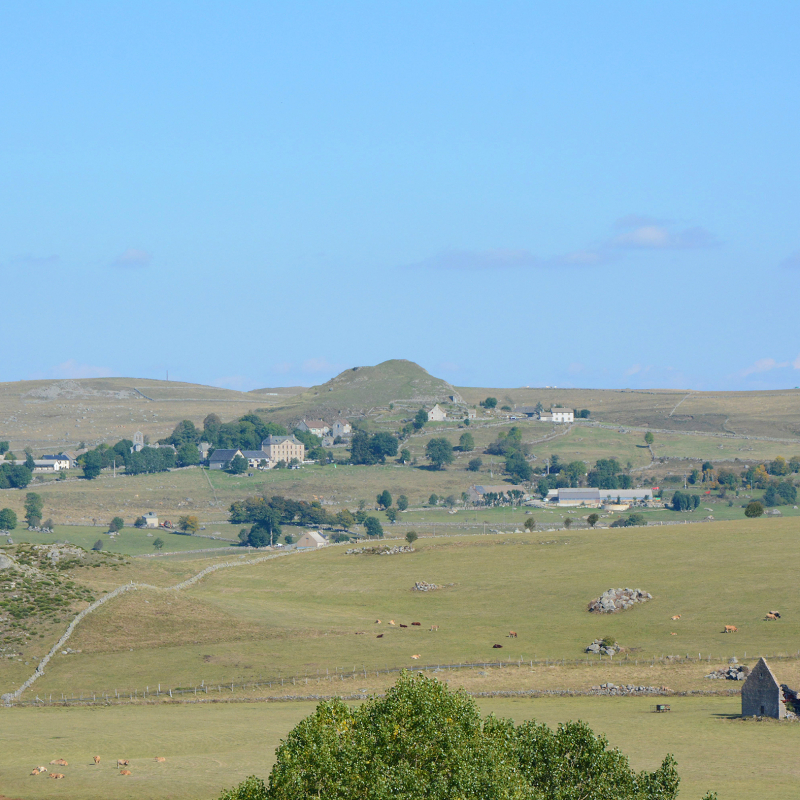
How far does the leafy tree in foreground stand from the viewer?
33.2 metres

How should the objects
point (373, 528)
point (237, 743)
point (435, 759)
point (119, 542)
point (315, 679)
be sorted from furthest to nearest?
point (373, 528) < point (119, 542) < point (315, 679) < point (237, 743) < point (435, 759)

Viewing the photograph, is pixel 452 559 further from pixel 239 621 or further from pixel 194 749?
pixel 194 749

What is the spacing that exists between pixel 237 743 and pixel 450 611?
155 feet

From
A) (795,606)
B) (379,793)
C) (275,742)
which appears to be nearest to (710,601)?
(795,606)

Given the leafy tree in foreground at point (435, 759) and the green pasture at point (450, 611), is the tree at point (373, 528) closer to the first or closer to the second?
the green pasture at point (450, 611)

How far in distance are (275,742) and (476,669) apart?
82.4ft

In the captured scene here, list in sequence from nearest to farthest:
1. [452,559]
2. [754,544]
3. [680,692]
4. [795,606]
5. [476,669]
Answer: [680,692], [476,669], [795,606], [754,544], [452,559]

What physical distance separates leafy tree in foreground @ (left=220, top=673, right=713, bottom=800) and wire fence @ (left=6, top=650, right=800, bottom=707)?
3962 centimetres

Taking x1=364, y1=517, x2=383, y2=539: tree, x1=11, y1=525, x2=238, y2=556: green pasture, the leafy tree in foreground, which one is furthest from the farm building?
the leafy tree in foreground

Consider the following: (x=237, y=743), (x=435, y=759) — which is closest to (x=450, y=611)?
(x=237, y=743)

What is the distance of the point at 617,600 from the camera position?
101 metres

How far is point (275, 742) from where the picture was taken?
5881 centimetres

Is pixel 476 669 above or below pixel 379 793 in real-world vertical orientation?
below

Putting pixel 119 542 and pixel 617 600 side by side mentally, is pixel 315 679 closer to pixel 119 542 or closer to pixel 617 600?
pixel 617 600
